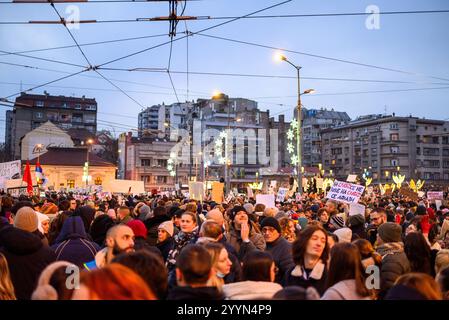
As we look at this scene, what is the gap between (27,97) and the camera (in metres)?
89.1

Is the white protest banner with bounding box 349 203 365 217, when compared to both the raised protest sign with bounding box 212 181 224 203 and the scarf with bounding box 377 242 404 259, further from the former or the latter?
the raised protest sign with bounding box 212 181 224 203

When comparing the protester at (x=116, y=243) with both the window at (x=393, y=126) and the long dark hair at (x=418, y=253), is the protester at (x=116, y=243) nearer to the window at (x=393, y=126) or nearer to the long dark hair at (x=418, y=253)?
the long dark hair at (x=418, y=253)

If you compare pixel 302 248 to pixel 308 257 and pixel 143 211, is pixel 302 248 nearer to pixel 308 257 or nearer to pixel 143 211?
pixel 308 257

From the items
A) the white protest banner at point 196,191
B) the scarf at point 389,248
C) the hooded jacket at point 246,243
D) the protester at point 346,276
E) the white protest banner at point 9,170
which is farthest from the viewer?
the white protest banner at point 9,170

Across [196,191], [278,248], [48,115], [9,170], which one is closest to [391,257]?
[278,248]

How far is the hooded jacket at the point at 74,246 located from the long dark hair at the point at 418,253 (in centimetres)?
392

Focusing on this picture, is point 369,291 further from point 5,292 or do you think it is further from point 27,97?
point 27,97

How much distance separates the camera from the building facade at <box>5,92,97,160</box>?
88.6 meters

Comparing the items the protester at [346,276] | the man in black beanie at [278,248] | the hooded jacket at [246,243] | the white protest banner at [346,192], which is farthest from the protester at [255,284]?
the white protest banner at [346,192]

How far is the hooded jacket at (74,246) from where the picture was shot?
233 inches

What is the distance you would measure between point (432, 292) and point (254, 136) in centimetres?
8253

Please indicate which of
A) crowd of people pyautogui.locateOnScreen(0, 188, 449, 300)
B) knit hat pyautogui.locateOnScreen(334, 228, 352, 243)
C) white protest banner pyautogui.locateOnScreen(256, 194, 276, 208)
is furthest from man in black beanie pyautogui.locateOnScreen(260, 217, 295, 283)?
white protest banner pyautogui.locateOnScreen(256, 194, 276, 208)

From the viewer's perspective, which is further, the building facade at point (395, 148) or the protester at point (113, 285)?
the building facade at point (395, 148)

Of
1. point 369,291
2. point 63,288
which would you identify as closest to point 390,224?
point 369,291
